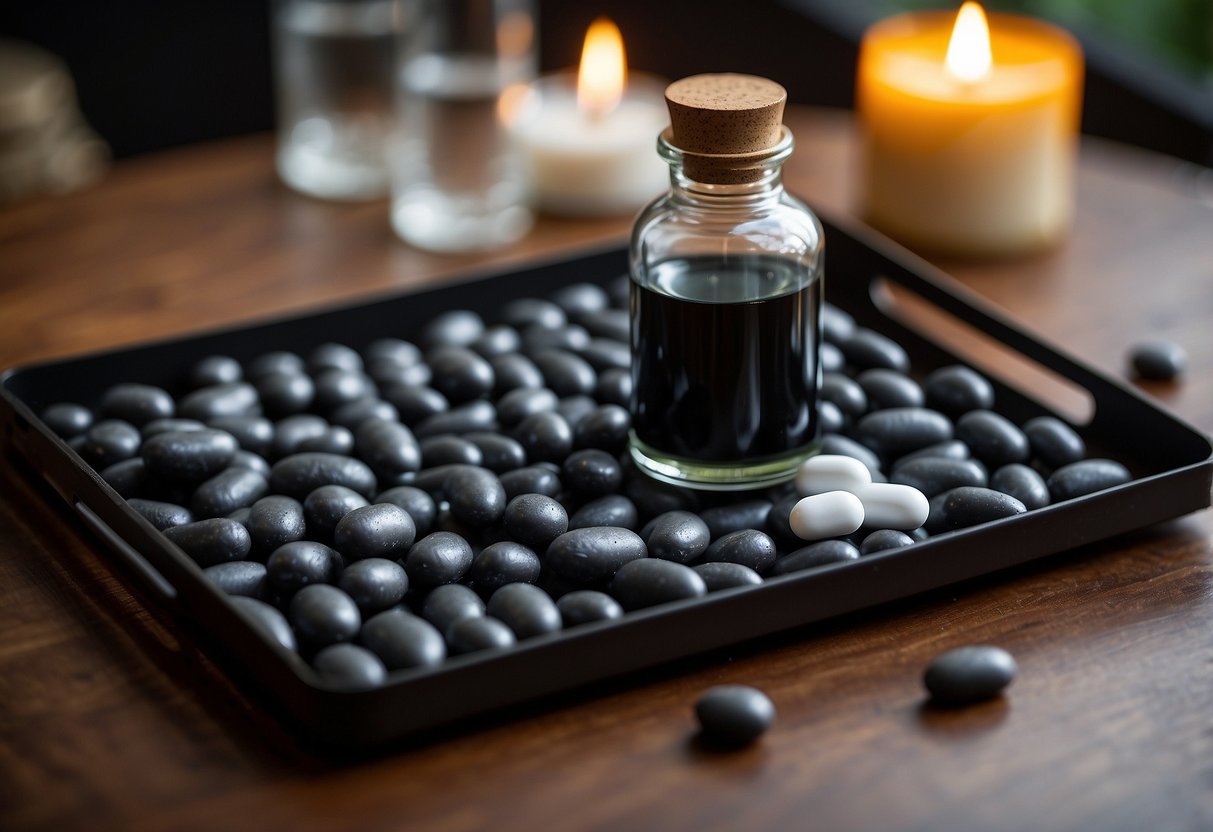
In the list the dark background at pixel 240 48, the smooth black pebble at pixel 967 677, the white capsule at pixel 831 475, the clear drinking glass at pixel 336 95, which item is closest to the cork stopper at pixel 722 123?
the white capsule at pixel 831 475

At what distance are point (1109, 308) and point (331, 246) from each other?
26.4 inches

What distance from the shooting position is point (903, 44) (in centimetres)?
133

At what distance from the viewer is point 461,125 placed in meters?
1.32

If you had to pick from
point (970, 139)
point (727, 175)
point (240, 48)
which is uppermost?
point (727, 175)

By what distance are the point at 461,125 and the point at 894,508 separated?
26.2 inches

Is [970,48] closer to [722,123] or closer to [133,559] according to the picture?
[722,123]

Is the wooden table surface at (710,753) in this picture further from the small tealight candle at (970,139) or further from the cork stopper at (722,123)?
the small tealight candle at (970,139)

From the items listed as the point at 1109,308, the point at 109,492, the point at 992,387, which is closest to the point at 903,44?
the point at 1109,308

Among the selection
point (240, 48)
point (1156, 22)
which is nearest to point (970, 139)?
point (1156, 22)

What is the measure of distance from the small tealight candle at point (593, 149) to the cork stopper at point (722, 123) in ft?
1.69

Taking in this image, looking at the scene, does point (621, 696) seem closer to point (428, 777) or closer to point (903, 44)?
point (428, 777)

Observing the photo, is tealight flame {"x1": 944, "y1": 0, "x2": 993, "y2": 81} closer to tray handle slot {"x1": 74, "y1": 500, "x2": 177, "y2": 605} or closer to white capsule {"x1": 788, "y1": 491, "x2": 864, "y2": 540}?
white capsule {"x1": 788, "y1": 491, "x2": 864, "y2": 540}

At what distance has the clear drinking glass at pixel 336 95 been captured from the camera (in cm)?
139

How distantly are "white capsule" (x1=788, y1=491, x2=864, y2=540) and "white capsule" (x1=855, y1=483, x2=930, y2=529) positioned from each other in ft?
0.04
